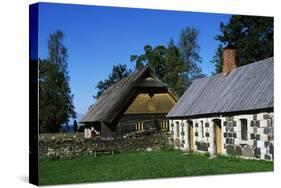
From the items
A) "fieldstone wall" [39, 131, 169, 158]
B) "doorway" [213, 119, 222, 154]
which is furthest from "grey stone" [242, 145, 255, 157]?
"fieldstone wall" [39, 131, 169, 158]

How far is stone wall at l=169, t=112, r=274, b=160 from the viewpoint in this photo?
1513 centimetres

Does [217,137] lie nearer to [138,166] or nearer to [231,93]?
[231,93]

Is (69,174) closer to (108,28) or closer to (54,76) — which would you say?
(54,76)

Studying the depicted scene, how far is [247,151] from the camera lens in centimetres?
1537

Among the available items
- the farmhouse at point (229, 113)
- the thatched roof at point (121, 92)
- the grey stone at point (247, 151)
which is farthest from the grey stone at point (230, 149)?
the thatched roof at point (121, 92)

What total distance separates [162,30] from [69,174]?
392cm

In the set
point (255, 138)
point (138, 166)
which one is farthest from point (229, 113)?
point (138, 166)

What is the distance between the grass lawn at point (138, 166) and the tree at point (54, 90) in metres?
0.87

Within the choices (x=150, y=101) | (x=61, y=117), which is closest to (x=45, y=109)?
(x=61, y=117)

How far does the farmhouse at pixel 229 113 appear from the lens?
49.9 ft

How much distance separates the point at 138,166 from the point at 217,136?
284 centimetres

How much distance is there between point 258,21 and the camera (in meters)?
15.6

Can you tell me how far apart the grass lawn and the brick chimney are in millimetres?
2244

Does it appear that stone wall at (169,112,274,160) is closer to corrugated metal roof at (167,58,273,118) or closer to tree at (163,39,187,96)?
corrugated metal roof at (167,58,273,118)
